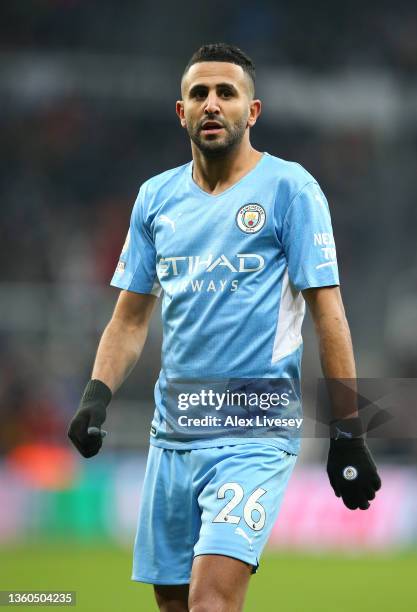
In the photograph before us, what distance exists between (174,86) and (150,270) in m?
14.3

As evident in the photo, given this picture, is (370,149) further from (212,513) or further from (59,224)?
(212,513)

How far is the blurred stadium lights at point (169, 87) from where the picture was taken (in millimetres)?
18797

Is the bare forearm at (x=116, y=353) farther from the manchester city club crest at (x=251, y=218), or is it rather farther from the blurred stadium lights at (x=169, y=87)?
the blurred stadium lights at (x=169, y=87)

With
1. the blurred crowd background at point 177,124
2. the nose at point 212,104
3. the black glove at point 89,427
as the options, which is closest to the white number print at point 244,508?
the black glove at point 89,427

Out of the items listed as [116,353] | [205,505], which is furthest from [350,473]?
[116,353]

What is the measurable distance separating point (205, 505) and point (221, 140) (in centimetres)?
139

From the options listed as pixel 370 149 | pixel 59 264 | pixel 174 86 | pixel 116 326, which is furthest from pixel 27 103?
pixel 116 326

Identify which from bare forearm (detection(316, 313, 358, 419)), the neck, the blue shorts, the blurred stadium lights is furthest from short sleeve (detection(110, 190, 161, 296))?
the blurred stadium lights

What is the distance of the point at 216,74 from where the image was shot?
15.3 ft

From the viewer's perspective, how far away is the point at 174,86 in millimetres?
18844

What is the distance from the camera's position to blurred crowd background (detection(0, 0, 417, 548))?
650 inches

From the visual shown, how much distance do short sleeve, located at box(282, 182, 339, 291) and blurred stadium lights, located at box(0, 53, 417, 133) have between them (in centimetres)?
Result: 1447

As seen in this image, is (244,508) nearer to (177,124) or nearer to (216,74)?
(216,74)

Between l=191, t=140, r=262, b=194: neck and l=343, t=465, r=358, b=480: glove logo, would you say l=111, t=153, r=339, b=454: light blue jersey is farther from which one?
l=343, t=465, r=358, b=480: glove logo
